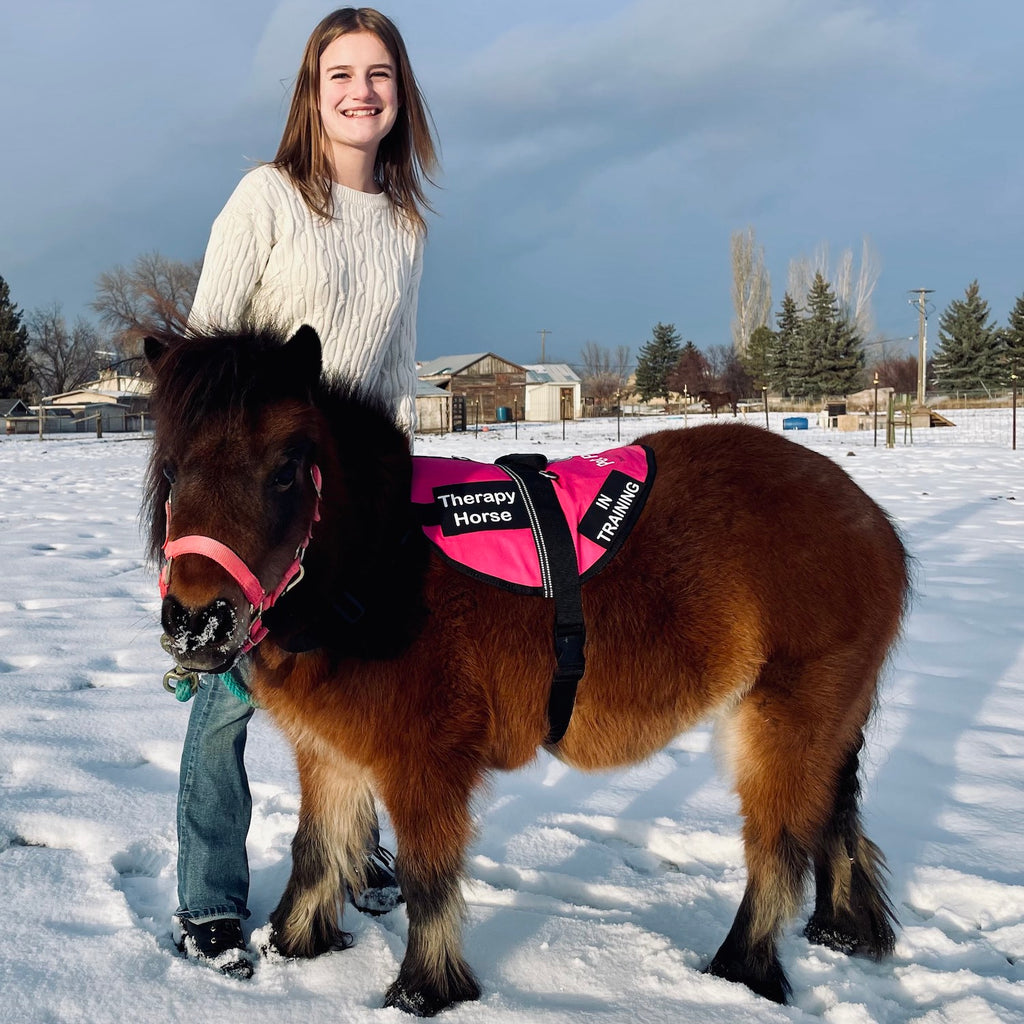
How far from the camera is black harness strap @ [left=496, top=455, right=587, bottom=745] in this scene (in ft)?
6.82

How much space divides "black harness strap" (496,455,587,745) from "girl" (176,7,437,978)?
62cm

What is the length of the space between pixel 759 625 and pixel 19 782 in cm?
279

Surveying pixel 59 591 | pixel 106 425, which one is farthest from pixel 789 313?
pixel 59 591

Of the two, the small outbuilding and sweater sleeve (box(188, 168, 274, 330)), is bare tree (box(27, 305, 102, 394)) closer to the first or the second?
the small outbuilding

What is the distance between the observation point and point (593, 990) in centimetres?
217

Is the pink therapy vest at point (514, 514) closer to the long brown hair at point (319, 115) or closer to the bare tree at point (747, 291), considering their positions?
the long brown hair at point (319, 115)

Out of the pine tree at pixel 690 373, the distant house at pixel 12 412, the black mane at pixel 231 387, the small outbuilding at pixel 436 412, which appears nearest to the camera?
the black mane at pixel 231 387

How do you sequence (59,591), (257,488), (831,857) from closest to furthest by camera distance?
(257,488) → (831,857) → (59,591)

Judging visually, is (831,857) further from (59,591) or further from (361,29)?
(59,591)

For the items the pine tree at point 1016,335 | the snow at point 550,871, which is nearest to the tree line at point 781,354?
the pine tree at point 1016,335

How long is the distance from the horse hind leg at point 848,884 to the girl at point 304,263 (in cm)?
176

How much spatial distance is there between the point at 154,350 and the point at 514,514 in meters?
0.99

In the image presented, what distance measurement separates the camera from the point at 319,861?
240 centimetres

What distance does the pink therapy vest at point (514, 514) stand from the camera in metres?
2.10
